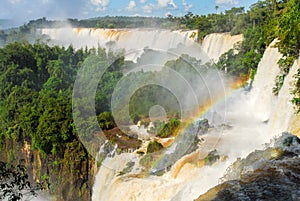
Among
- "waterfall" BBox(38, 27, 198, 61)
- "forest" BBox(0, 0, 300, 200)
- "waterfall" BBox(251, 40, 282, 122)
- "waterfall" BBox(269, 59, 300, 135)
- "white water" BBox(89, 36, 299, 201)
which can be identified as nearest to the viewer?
"white water" BBox(89, 36, 299, 201)

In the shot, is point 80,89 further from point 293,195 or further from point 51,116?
point 293,195

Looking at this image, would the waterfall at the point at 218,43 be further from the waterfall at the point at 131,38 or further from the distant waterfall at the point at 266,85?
the distant waterfall at the point at 266,85

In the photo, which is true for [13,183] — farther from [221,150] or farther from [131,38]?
[131,38]

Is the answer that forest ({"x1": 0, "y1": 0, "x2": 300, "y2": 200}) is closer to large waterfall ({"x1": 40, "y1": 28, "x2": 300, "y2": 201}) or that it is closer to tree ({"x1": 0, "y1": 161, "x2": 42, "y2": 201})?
large waterfall ({"x1": 40, "y1": 28, "x2": 300, "y2": 201})

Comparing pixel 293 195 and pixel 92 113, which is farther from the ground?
pixel 92 113

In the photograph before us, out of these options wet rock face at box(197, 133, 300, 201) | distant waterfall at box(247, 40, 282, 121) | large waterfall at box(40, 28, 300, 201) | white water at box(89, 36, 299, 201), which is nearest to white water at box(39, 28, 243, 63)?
distant waterfall at box(247, 40, 282, 121)

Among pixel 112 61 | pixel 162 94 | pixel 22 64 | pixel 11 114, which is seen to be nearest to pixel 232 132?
pixel 162 94
